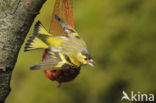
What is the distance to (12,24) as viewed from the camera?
2189mm

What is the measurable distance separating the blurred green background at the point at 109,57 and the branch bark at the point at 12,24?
8.04 ft

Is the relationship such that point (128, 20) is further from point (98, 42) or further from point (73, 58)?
point (73, 58)

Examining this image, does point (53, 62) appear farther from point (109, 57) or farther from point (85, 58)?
point (109, 57)

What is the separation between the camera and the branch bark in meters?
2.18

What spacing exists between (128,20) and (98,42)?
475 millimetres

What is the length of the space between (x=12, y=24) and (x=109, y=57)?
9.02 feet

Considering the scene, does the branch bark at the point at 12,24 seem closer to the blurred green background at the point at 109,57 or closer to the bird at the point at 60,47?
the bird at the point at 60,47

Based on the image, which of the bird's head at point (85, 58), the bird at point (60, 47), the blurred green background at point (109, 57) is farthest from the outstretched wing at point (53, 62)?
the blurred green background at point (109, 57)

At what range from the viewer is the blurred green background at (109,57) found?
186 inches

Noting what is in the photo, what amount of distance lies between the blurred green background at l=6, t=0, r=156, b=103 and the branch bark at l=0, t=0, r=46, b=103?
2.45 m

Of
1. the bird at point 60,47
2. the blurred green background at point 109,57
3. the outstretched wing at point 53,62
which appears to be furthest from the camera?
the blurred green background at point 109,57

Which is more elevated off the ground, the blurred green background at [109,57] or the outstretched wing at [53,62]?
the outstretched wing at [53,62]

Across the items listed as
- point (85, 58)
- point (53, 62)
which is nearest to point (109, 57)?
point (85, 58)

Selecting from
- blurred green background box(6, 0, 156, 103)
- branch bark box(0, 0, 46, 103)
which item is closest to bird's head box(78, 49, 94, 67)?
branch bark box(0, 0, 46, 103)
